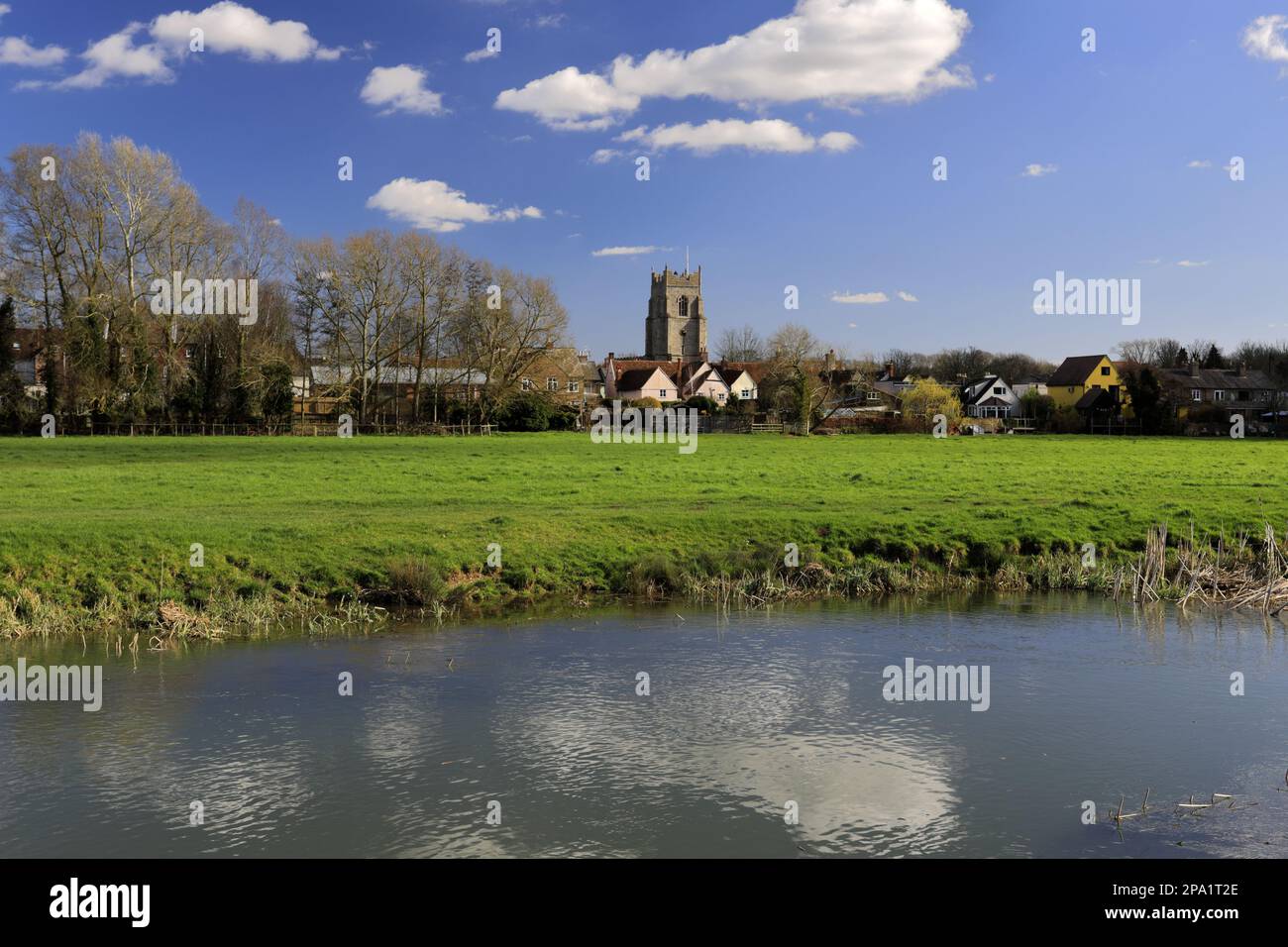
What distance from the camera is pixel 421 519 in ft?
79.9

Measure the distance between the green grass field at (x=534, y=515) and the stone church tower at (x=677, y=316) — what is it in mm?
133361

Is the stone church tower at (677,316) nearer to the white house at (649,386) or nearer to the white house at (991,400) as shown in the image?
the white house at (649,386)

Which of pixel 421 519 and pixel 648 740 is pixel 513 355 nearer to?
pixel 421 519

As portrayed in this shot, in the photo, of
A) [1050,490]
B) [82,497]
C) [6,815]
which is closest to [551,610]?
[6,815]

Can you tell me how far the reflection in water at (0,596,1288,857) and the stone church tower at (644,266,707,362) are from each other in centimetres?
15795

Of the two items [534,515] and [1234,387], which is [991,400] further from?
[534,515]

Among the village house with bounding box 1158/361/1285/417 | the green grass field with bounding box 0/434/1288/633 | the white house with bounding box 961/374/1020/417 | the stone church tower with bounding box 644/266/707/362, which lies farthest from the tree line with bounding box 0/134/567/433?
the stone church tower with bounding box 644/266/707/362

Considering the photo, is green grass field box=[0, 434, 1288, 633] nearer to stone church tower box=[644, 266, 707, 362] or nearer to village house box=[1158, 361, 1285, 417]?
village house box=[1158, 361, 1285, 417]

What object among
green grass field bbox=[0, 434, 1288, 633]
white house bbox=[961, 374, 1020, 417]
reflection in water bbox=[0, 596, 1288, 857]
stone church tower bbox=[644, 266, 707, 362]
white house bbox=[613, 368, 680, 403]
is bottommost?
reflection in water bbox=[0, 596, 1288, 857]

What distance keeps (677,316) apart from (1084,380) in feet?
260

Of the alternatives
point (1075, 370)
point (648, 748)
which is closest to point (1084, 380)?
point (1075, 370)

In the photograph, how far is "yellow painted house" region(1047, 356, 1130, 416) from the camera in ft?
340
